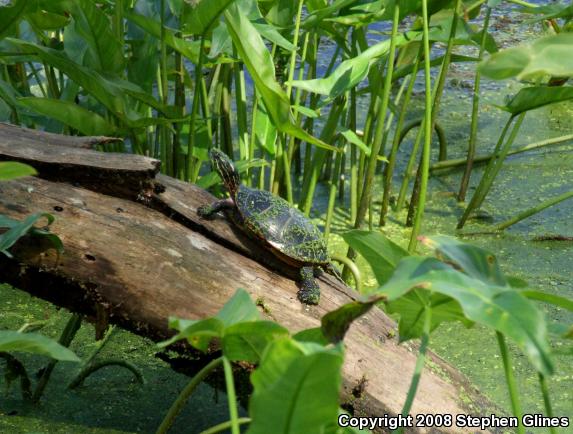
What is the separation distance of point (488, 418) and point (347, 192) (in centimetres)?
178

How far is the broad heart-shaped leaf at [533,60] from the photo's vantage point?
3.10 feet

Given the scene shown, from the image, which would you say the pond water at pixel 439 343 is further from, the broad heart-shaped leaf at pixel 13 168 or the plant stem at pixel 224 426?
the broad heart-shaped leaf at pixel 13 168

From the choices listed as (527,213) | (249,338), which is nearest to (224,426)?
(249,338)

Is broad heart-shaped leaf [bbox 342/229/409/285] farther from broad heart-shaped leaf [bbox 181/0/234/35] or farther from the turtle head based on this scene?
broad heart-shaped leaf [bbox 181/0/234/35]

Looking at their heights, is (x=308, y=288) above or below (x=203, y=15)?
below

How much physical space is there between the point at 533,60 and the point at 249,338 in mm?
508

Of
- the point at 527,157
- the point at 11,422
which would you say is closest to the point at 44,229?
the point at 11,422

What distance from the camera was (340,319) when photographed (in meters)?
1.03

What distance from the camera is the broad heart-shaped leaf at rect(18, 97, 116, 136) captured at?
203 cm

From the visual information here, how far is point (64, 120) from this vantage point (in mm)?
2143

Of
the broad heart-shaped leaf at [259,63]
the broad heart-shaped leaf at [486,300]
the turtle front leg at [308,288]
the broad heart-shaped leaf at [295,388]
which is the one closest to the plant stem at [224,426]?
the broad heart-shaped leaf at [295,388]

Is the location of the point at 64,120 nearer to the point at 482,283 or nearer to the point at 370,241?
the point at 370,241

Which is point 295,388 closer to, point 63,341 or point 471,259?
point 471,259

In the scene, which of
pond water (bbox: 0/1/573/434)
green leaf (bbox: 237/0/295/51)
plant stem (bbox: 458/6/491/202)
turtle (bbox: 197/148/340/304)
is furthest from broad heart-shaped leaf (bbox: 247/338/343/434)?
plant stem (bbox: 458/6/491/202)
